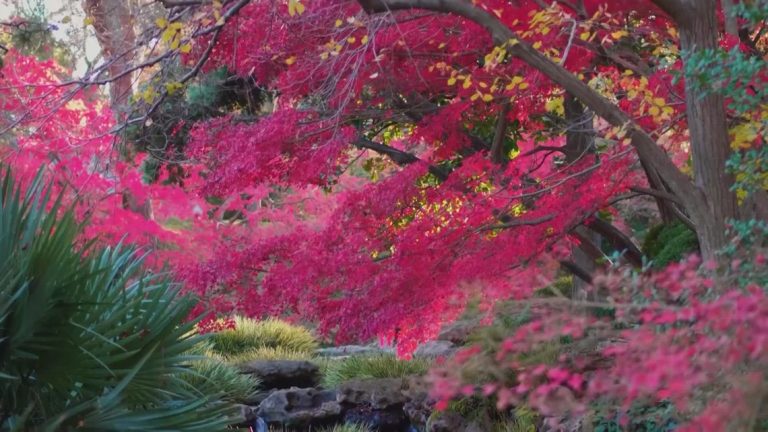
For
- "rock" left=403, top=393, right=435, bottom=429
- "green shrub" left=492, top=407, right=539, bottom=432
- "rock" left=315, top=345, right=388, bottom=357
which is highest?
"rock" left=315, top=345, right=388, bottom=357

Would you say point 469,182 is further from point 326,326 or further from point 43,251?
point 43,251

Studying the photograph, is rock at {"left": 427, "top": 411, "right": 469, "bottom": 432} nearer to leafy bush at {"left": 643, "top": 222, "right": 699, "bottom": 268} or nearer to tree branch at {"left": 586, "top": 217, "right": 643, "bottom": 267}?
tree branch at {"left": 586, "top": 217, "right": 643, "bottom": 267}

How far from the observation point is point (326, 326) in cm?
652

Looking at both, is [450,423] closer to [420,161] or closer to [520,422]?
[520,422]

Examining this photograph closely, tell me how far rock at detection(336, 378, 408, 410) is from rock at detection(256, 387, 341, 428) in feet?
0.58

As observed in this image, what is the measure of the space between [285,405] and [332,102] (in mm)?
4127

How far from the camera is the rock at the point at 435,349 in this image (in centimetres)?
1174

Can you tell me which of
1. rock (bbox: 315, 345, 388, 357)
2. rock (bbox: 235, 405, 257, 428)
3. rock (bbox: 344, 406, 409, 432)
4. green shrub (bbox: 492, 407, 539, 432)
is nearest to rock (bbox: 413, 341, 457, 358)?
rock (bbox: 344, 406, 409, 432)

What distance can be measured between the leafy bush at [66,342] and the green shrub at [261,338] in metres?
8.58

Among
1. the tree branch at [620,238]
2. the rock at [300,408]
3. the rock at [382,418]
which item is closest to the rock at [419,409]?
the rock at [382,418]

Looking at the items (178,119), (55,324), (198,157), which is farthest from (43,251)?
(178,119)

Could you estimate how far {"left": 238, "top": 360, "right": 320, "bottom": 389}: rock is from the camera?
38.1 ft

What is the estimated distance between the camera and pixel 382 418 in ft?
32.6

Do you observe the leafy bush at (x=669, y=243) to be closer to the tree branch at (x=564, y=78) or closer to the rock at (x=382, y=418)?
the tree branch at (x=564, y=78)
